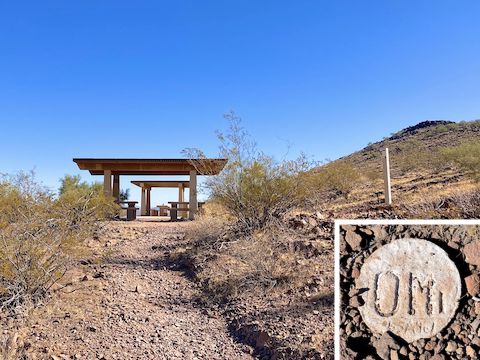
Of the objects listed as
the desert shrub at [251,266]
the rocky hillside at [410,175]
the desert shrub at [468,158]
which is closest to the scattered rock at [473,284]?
the desert shrub at [251,266]

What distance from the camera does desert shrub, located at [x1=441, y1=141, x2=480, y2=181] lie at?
1739 cm

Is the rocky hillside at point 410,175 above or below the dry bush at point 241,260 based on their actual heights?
above

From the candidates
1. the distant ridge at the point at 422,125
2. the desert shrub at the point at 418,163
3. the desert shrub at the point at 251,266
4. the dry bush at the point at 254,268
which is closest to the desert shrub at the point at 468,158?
the desert shrub at the point at 418,163

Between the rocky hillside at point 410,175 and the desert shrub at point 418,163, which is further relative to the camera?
the desert shrub at point 418,163

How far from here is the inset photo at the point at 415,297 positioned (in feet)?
10.9

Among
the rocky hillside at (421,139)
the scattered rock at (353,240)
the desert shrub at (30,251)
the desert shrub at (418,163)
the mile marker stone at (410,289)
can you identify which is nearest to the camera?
the mile marker stone at (410,289)

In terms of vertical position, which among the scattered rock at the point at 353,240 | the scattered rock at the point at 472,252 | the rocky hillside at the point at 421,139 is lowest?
the scattered rock at the point at 472,252

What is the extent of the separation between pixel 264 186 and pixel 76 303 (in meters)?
5.41

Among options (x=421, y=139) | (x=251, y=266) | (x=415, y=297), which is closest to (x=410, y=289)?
(x=415, y=297)

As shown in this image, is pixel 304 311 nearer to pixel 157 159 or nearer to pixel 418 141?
pixel 157 159

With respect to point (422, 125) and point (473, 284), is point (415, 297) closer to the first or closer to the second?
point (473, 284)

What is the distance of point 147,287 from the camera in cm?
862

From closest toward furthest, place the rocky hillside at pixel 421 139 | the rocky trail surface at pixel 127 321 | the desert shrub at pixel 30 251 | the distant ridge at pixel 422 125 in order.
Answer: the rocky trail surface at pixel 127 321
the desert shrub at pixel 30 251
the rocky hillside at pixel 421 139
the distant ridge at pixel 422 125

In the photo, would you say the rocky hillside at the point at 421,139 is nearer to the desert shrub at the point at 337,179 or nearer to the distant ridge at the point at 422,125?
the distant ridge at the point at 422,125
